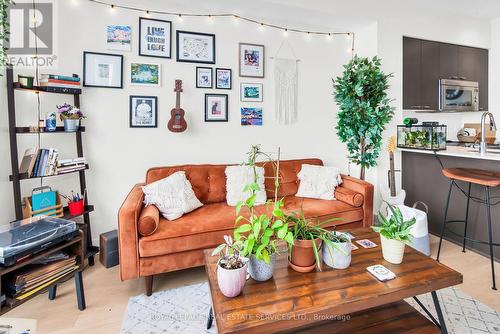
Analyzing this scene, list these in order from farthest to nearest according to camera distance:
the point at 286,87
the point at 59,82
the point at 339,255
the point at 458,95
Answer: the point at 458,95 < the point at 286,87 < the point at 59,82 < the point at 339,255

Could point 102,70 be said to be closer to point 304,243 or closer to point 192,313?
point 192,313

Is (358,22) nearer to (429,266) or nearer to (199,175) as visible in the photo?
(199,175)

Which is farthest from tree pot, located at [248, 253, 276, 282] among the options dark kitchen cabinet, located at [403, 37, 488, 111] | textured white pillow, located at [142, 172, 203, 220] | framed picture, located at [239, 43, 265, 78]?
dark kitchen cabinet, located at [403, 37, 488, 111]

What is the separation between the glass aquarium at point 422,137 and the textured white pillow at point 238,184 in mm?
1804

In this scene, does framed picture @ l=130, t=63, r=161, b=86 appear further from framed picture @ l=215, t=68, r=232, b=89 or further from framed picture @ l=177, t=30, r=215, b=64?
framed picture @ l=215, t=68, r=232, b=89

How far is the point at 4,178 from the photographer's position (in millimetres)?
2352

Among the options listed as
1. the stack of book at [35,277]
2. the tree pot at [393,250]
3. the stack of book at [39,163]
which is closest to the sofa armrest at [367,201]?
the tree pot at [393,250]

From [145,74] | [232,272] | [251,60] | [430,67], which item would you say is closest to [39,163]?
[145,74]

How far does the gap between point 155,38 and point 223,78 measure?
78 centimetres

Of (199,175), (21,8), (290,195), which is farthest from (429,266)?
(21,8)

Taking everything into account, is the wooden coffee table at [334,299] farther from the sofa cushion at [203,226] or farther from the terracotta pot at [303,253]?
the sofa cushion at [203,226]

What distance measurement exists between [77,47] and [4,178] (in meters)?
1.31

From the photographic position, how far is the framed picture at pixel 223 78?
310 cm

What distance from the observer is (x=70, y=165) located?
7.93ft
